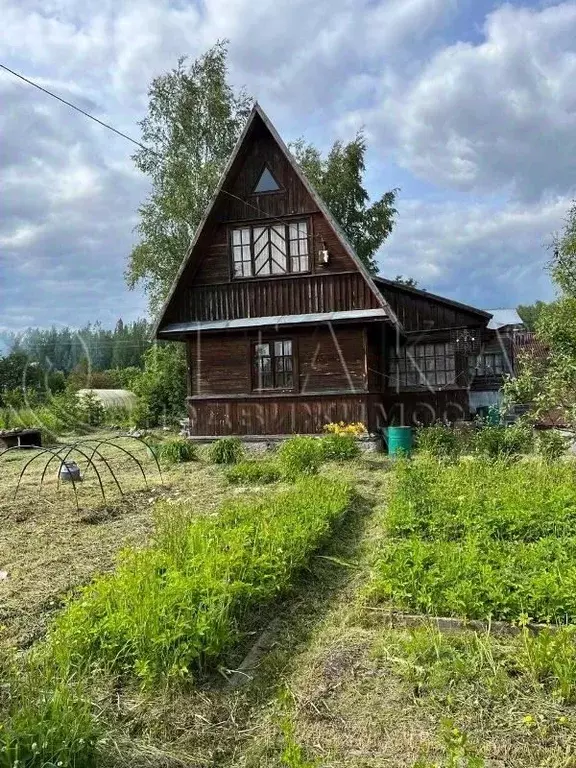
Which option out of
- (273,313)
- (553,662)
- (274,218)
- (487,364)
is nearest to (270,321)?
(273,313)

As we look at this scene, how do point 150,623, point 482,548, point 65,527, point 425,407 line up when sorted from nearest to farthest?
1. point 150,623
2. point 482,548
3. point 65,527
4. point 425,407

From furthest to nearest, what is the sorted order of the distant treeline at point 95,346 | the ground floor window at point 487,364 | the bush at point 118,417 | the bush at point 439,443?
the distant treeline at point 95,346
the bush at point 118,417
the ground floor window at point 487,364
the bush at point 439,443

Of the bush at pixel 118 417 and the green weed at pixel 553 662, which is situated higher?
the bush at pixel 118 417

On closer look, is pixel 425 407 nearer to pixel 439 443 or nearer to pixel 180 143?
pixel 439 443

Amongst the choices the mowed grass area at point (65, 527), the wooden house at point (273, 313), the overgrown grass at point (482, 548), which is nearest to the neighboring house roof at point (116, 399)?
the wooden house at point (273, 313)

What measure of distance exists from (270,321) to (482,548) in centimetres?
896

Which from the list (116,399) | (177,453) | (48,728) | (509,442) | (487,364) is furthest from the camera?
(116,399)

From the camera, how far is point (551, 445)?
9.95 meters

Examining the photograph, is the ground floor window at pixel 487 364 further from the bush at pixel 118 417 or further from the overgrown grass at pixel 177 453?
the bush at pixel 118 417

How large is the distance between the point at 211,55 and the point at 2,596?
69.3 ft

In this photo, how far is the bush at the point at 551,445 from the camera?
9.83 m

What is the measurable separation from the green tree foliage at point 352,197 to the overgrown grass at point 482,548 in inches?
752

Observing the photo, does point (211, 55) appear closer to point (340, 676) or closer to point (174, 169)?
point (174, 169)

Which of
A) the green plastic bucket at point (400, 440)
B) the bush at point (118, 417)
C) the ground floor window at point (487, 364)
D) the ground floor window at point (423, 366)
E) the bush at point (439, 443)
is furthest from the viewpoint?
the bush at point (118, 417)
